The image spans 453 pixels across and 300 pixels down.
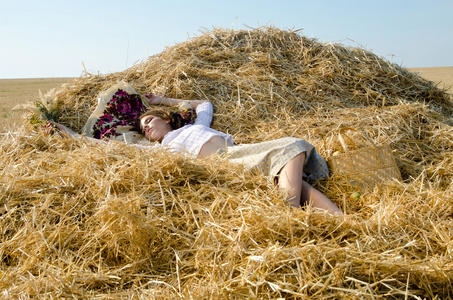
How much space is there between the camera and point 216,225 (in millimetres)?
1922

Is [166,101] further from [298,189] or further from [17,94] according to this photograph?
[17,94]

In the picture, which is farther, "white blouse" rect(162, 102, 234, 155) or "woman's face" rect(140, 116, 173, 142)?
"woman's face" rect(140, 116, 173, 142)

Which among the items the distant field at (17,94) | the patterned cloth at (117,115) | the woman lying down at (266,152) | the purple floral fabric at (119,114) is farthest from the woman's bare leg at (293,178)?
the distant field at (17,94)

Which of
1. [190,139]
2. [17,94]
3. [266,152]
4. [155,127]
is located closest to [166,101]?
[155,127]

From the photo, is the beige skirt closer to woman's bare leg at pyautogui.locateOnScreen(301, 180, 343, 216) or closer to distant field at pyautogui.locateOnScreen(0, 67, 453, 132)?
woman's bare leg at pyautogui.locateOnScreen(301, 180, 343, 216)

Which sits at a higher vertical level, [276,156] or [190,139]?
[190,139]

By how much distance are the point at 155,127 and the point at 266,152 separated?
53.7 inches

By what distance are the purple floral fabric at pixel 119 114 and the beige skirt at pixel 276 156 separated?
5.22ft

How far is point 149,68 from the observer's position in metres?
5.04

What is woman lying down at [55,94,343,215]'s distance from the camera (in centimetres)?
239

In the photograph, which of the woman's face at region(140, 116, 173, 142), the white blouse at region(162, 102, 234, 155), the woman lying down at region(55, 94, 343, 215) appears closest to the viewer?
the woman lying down at region(55, 94, 343, 215)

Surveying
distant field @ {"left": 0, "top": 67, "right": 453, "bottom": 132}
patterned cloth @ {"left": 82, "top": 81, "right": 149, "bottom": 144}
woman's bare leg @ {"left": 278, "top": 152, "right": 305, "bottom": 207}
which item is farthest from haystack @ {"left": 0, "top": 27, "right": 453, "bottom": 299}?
distant field @ {"left": 0, "top": 67, "right": 453, "bottom": 132}

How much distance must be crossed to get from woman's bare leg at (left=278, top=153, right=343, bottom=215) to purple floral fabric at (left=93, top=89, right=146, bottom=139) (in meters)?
2.15

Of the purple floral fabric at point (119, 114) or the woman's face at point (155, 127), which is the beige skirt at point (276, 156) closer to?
the woman's face at point (155, 127)
